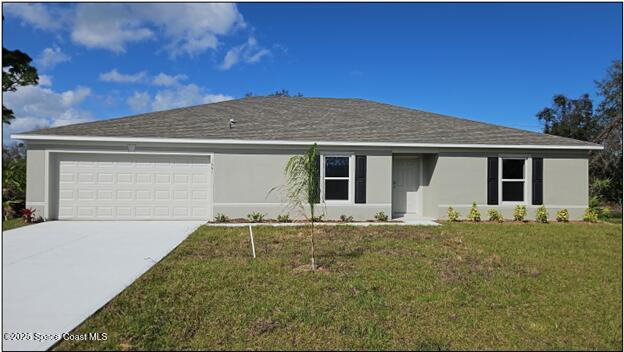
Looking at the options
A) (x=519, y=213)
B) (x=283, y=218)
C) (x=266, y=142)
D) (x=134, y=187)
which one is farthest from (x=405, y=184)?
(x=134, y=187)

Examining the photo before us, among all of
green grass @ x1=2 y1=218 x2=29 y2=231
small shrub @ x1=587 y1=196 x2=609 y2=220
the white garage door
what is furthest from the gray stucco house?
small shrub @ x1=587 y1=196 x2=609 y2=220

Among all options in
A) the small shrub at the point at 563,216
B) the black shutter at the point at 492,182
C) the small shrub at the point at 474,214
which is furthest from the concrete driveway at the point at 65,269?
the small shrub at the point at 563,216

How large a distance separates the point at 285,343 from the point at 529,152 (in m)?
→ 12.7

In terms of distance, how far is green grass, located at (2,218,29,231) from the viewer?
33.1 ft

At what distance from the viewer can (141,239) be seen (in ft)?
28.1

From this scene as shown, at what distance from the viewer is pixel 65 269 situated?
5.86m

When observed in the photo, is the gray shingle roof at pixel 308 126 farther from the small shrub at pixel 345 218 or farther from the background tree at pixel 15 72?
the small shrub at pixel 345 218

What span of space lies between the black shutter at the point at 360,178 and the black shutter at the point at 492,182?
4566mm

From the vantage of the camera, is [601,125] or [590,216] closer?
[590,216]

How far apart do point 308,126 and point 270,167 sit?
242 centimetres

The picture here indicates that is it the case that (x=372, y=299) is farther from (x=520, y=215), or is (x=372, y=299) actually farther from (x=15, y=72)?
(x=520, y=215)

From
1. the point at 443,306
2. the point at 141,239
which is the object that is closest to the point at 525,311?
the point at 443,306

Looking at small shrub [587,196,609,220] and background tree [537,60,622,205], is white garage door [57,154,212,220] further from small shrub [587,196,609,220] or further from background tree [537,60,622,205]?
background tree [537,60,622,205]

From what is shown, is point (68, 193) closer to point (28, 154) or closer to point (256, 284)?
point (28, 154)
